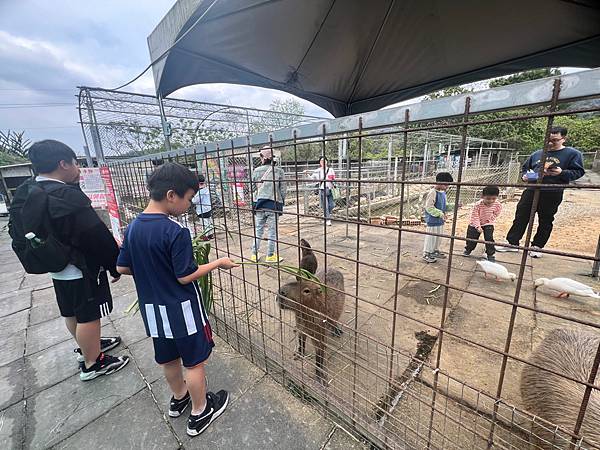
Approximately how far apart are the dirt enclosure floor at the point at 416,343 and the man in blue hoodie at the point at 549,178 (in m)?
0.55

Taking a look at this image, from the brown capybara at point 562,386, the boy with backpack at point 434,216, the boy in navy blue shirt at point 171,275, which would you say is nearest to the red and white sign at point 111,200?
the boy in navy blue shirt at point 171,275

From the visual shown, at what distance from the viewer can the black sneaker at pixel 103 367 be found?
2.16 metres

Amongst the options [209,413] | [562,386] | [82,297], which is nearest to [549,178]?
[562,386]

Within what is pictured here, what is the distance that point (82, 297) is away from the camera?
2018 mm

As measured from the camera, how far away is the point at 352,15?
299 centimetres

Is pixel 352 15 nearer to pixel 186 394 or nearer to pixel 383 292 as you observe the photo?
pixel 383 292

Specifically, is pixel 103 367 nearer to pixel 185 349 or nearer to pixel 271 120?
pixel 185 349

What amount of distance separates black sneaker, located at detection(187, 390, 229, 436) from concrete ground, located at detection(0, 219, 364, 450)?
0.14ft

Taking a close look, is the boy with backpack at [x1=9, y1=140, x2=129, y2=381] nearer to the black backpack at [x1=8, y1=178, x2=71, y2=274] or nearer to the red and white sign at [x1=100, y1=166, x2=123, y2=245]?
the black backpack at [x1=8, y1=178, x2=71, y2=274]

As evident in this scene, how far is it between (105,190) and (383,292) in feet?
16.8

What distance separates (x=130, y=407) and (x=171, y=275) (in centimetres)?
126

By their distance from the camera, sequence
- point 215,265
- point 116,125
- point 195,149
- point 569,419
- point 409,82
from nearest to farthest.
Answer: point 569,419, point 215,265, point 195,149, point 409,82, point 116,125

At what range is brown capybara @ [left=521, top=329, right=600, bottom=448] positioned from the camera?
126cm

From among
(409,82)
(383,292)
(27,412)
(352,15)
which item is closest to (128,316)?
(27,412)
